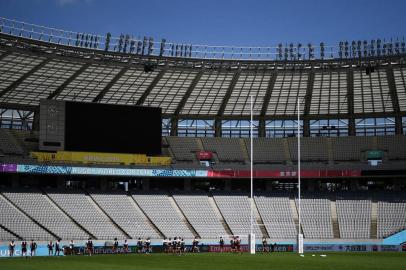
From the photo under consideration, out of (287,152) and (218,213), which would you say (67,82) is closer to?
(218,213)

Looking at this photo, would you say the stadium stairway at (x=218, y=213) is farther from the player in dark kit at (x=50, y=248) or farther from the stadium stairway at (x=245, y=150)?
the player in dark kit at (x=50, y=248)

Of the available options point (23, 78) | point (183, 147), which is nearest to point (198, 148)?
point (183, 147)

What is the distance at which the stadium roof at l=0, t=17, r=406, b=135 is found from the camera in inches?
2080

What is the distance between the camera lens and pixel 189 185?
229ft

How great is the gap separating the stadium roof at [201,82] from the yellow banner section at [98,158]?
5.40 m

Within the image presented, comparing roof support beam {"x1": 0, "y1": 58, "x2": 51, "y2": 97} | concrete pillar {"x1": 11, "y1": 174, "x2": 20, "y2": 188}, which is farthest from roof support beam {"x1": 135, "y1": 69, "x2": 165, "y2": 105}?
concrete pillar {"x1": 11, "y1": 174, "x2": 20, "y2": 188}

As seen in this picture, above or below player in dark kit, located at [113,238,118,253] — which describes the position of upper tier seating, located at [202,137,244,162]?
above

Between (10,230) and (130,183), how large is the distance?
53.2 feet

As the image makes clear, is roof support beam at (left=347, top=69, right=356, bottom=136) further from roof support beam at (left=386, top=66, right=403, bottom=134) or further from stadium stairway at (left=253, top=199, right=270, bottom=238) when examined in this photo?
stadium stairway at (left=253, top=199, right=270, bottom=238)

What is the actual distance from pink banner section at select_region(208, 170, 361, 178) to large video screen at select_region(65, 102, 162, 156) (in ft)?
24.6

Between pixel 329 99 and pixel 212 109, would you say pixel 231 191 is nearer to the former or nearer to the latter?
pixel 212 109

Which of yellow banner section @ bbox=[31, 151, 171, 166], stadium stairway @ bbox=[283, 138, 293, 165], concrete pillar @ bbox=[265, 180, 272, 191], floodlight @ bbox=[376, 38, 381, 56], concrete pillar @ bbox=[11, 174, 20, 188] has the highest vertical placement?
floodlight @ bbox=[376, 38, 381, 56]

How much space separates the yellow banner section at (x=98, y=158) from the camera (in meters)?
→ 60.3

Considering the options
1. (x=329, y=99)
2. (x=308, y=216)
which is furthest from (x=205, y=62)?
(x=308, y=216)
